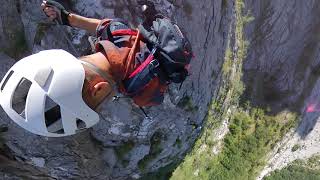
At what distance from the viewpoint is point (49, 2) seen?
5.94m

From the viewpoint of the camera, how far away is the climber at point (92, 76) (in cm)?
463

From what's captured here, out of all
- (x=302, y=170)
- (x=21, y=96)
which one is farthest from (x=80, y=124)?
(x=302, y=170)

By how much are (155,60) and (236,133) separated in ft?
20.9

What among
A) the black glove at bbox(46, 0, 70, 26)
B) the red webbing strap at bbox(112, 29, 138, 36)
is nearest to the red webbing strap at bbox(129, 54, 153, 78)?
the red webbing strap at bbox(112, 29, 138, 36)

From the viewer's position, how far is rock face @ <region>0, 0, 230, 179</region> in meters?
6.87

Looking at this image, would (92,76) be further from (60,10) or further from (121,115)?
(121,115)

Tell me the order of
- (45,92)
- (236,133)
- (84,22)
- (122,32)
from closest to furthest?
(45,92)
(122,32)
(84,22)
(236,133)

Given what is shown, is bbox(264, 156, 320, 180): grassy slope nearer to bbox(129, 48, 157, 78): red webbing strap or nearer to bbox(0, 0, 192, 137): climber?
bbox(0, 0, 192, 137): climber

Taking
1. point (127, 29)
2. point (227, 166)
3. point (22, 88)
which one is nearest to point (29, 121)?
point (22, 88)

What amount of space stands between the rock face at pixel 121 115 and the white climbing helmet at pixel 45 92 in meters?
2.18

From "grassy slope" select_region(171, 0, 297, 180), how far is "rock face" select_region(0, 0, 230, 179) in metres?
0.47

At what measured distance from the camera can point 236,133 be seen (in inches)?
433

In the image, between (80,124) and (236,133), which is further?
(236,133)

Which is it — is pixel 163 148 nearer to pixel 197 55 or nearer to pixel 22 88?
pixel 197 55
